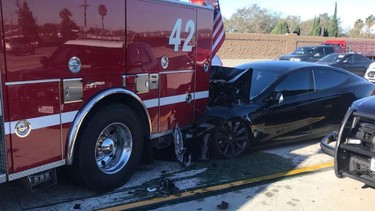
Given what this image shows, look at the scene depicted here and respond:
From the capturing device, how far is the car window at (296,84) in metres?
6.56

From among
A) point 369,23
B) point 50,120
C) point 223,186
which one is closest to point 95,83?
point 50,120

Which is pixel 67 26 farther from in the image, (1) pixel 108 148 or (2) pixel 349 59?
(2) pixel 349 59

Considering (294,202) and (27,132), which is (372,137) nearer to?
(294,202)

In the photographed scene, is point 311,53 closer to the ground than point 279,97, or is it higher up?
higher up

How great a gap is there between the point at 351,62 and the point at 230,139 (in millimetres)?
13970

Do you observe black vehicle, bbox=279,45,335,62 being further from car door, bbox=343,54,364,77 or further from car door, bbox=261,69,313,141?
car door, bbox=261,69,313,141

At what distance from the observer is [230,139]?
611 centimetres

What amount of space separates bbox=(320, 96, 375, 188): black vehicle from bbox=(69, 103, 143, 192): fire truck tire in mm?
2348

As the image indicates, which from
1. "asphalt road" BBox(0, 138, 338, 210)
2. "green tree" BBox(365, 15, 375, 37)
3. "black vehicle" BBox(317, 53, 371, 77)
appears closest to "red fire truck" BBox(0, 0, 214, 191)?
"asphalt road" BBox(0, 138, 338, 210)

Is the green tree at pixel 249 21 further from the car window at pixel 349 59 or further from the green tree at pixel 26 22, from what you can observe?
the green tree at pixel 26 22

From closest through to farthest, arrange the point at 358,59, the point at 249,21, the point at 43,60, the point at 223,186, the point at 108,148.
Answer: the point at 43,60 → the point at 108,148 → the point at 223,186 → the point at 358,59 → the point at 249,21

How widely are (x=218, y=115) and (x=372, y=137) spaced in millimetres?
2303

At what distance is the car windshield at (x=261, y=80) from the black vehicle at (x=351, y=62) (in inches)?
481

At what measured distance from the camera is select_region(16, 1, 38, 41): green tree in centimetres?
361
